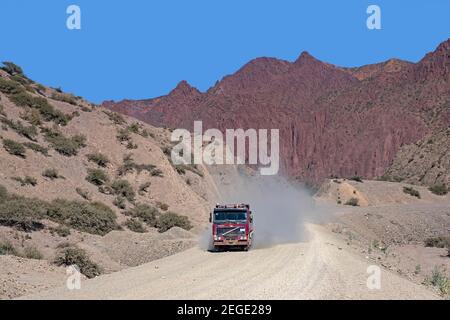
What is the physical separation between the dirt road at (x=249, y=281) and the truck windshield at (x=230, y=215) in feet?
16.1

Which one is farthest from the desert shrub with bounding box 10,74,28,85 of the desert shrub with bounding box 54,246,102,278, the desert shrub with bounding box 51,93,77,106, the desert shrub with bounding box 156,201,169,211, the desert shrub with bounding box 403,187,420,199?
the desert shrub with bounding box 403,187,420,199

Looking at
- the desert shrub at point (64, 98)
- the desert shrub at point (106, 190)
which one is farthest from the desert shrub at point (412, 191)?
the desert shrub at point (106, 190)

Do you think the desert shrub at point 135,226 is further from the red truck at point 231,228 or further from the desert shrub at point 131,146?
the desert shrub at point 131,146

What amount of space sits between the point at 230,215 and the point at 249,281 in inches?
491

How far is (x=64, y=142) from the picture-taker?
1882 inches

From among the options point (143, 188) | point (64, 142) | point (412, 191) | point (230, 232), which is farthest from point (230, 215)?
point (412, 191)

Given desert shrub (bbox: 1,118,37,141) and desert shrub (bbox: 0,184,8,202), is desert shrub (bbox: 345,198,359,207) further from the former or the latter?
desert shrub (bbox: 0,184,8,202)

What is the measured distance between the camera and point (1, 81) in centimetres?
5409

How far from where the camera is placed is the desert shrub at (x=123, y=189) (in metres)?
45.0

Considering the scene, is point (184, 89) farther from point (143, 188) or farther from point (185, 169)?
point (143, 188)

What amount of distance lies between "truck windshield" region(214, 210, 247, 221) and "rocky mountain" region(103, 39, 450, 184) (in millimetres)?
99210
